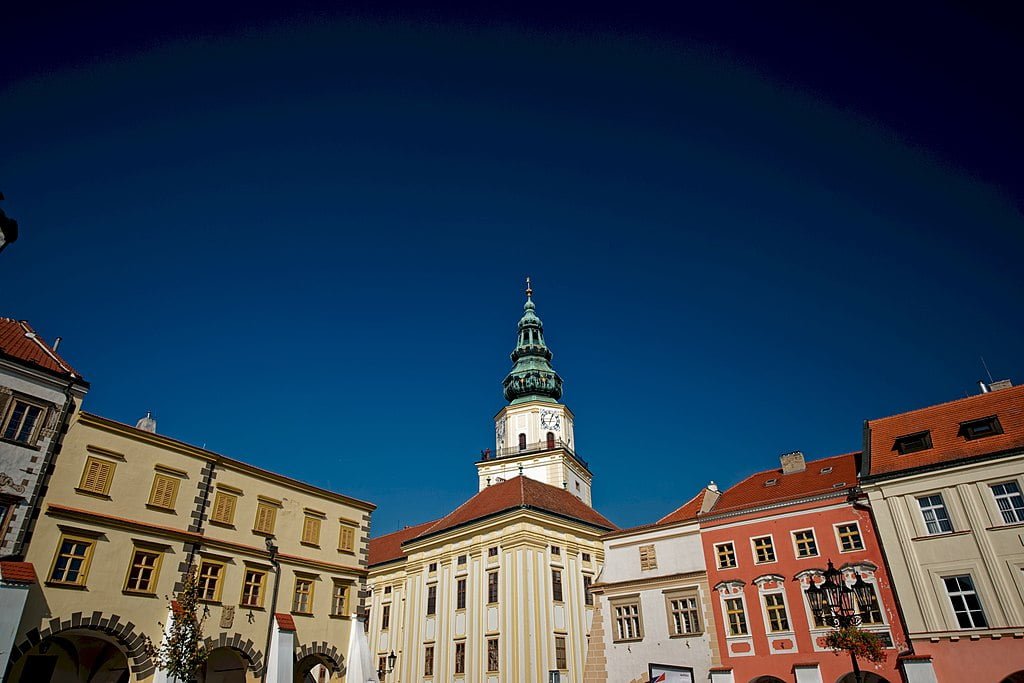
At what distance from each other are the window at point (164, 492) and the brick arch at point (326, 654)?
7770 mm

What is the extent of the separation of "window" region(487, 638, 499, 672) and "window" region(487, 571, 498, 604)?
1.99 meters

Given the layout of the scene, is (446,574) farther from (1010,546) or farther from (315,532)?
(1010,546)

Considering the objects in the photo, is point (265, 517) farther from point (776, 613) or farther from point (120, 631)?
point (776, 613)

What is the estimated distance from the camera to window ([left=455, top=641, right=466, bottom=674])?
114ft

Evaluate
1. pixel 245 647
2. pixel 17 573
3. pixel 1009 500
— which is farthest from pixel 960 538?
pixel 17 573

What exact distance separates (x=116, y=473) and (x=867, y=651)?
27146mm

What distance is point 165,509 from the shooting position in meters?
23.6

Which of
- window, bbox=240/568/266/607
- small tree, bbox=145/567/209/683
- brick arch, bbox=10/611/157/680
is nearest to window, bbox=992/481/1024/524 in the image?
window, bbox=240/568/266/607

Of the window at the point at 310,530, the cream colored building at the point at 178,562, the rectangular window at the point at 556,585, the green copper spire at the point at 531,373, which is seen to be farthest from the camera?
the green copper spire at the point at 531,373

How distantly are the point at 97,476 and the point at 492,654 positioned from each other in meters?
21.0

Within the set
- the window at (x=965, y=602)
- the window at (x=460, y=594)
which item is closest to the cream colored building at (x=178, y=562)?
the window at (x=460, y=594)

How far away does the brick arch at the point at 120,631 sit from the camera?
1975 cm

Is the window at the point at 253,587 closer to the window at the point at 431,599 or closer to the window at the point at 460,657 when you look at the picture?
the window at the point at 460,657

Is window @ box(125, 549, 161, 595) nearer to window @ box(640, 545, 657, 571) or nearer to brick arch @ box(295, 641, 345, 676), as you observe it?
brick arch @ box(295, 641, 345, 676)
